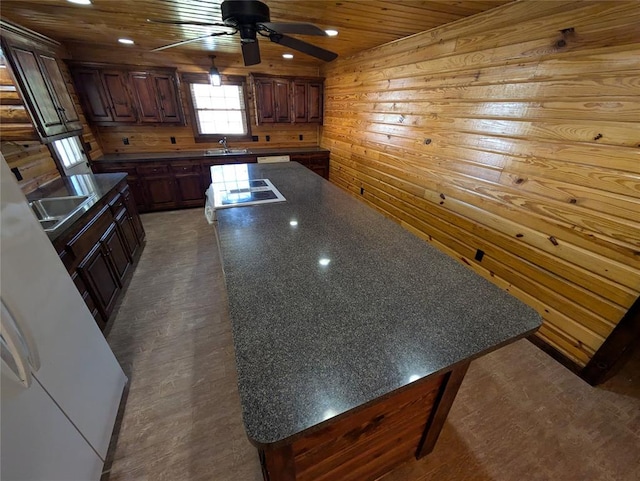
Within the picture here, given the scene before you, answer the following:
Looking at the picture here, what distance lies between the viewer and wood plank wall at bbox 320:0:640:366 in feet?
4.72

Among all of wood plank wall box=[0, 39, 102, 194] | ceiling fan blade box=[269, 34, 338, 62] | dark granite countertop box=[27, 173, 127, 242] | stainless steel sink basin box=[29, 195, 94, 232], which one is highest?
ceiling fan blade box=[269, 34, 338, 62]

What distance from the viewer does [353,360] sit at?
0.79 meters

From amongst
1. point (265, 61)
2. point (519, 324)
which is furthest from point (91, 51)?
point (519, 324)

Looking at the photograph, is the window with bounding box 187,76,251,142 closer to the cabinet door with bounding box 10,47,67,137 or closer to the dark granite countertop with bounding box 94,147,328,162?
the dark granite countertop with bounding box 94,147,328,162

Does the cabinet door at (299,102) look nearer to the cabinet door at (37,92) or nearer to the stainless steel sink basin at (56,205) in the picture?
the cabinet door at (37,92)

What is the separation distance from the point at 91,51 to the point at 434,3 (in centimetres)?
445

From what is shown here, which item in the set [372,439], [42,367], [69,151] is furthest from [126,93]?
[372,439]

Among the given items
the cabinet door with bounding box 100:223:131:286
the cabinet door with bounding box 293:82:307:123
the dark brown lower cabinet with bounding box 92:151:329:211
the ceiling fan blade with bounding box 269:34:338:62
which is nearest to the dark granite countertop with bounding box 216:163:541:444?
the ceiling fan blade with bounding box 269:34:338:62

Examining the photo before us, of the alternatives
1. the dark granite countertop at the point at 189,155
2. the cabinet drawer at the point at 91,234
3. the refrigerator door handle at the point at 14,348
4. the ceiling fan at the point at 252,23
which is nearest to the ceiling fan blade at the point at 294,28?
the ceiling fan at the point at 252,23

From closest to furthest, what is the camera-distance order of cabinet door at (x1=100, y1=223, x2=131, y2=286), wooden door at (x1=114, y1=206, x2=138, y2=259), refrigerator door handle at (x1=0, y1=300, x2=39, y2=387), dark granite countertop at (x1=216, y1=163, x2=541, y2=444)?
dark granite countertop at (x1=216, y1=163, x2=541, y2=444)
refrigerator door handle at (x1=0, y1=300, x2=39, y2=387)
cabinet door at (x1=100, y1=223, x2=131, y2=286)
wooden door at (x1=114, y1=206, x2=138, y2=259)

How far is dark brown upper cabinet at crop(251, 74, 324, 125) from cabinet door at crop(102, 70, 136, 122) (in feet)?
6.15

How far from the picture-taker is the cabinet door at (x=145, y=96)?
3.63m

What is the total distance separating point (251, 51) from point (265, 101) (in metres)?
2.92

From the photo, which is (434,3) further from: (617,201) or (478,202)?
(617,201)
